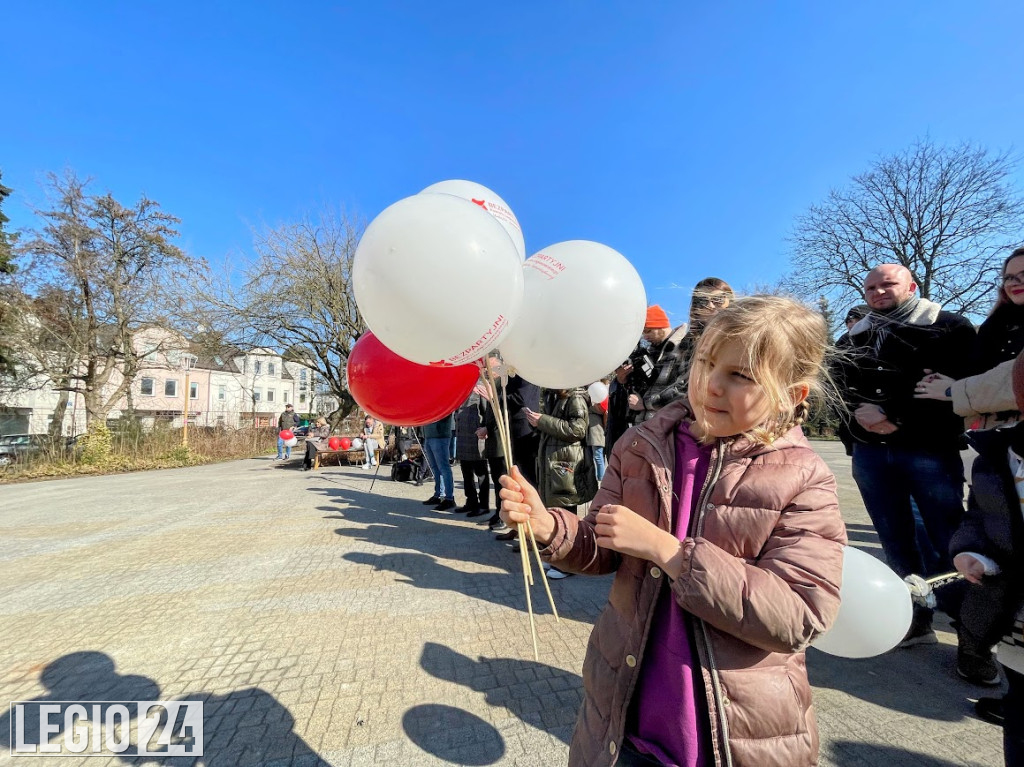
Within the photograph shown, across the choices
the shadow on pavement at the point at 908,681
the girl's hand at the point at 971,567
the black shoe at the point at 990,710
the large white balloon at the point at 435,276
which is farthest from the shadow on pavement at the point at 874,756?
the large white balloon at the point at 435,276

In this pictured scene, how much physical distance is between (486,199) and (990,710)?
10.6 feet

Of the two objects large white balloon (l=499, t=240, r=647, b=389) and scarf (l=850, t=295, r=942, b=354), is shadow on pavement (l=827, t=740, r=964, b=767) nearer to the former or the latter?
large white balloon (l=499, t=240, r=647, b=389)

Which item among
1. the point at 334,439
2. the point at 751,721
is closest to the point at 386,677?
the point at 751,721

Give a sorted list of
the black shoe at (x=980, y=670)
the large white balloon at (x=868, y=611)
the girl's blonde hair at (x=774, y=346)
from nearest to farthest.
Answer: the girl's blonde hair at (x=774, y=346) → the large white balloon at (x=868, y=611) → the black shoe at (x=980, y=670)

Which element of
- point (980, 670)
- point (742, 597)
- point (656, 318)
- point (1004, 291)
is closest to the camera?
point (742, 597)

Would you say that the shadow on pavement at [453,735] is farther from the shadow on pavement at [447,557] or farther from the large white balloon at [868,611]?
the large white balloon at [868,611]

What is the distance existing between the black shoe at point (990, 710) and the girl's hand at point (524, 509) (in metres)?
2.25

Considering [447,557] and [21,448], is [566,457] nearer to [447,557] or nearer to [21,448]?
[447,557]

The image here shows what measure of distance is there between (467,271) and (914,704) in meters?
2.71

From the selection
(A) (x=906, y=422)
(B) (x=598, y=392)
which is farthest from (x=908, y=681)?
(B) (x=598, y=392)

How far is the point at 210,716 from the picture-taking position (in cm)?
218

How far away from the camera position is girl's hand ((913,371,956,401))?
2.44 metres

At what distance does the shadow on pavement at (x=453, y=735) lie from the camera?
190 centimetres

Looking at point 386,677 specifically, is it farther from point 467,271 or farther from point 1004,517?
point 1004,517
